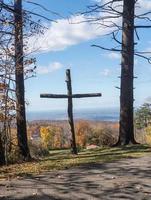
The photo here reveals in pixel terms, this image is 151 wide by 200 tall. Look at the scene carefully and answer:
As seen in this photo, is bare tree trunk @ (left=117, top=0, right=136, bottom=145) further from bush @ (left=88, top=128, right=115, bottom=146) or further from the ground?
bush @ (left=88, top=128, right=115, bottom=146)

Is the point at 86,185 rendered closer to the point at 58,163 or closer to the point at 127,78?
the point at 58,163

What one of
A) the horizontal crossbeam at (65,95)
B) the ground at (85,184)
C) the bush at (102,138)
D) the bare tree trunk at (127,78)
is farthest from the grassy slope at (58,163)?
the bush at (102,138)

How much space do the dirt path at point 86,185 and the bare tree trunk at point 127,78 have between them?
746cm

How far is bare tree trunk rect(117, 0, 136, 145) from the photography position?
2077 cm

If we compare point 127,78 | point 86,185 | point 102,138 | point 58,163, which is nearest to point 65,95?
point 127,78

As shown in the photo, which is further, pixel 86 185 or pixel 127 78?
pixel 127 78

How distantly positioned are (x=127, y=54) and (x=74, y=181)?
10495 millimetres

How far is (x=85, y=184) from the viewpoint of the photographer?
10.8 metres

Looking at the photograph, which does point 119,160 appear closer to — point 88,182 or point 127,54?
point 88,182

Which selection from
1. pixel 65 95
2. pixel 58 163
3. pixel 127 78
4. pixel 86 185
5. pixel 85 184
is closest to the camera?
pixel 86 185

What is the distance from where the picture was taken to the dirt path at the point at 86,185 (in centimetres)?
976

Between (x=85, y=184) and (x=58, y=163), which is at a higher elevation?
(x=58, y=163)

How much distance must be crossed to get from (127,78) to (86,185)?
34.7 ft

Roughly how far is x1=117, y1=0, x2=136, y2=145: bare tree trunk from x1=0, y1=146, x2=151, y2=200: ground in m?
7.27
